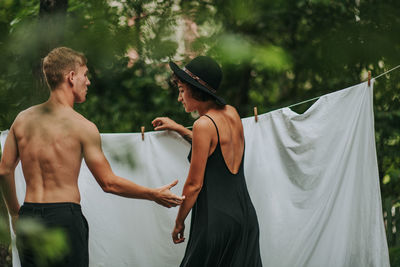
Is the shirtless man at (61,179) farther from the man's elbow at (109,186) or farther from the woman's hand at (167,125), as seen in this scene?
the woman's hand at (167,125)

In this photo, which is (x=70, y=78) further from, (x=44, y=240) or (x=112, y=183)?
(x=44, y=240)

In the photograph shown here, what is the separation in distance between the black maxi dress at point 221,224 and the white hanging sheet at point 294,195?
0.62 meters

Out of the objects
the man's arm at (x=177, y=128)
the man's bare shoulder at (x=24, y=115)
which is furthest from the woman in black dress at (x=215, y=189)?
the man's bare shoulder at (x=24, y=115)

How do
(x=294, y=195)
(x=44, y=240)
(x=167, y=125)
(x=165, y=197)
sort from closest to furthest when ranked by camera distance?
(x=44, y=240) → (x=165, y=197) → (x=167, y=125) → (x=294, y=195)

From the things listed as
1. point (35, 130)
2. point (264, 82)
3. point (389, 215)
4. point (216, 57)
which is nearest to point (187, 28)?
point (216, 57)

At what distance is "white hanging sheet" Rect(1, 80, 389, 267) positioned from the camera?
321cm

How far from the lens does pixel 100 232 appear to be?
3.52 m

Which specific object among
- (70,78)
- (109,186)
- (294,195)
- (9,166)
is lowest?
(294,195)

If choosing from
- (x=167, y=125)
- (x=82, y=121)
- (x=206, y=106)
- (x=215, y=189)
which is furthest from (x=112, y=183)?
(x=82, y=121)

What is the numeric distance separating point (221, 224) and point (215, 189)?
183 millimetres

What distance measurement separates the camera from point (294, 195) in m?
3.44

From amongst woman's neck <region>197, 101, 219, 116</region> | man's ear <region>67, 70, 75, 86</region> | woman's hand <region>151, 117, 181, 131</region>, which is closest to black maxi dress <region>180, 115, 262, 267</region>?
woman's neck <region>197, 101, 219, 116</region>

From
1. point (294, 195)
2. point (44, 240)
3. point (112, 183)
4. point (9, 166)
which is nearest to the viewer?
point (44, 240)

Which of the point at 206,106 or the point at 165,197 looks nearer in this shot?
the point at 165,197
